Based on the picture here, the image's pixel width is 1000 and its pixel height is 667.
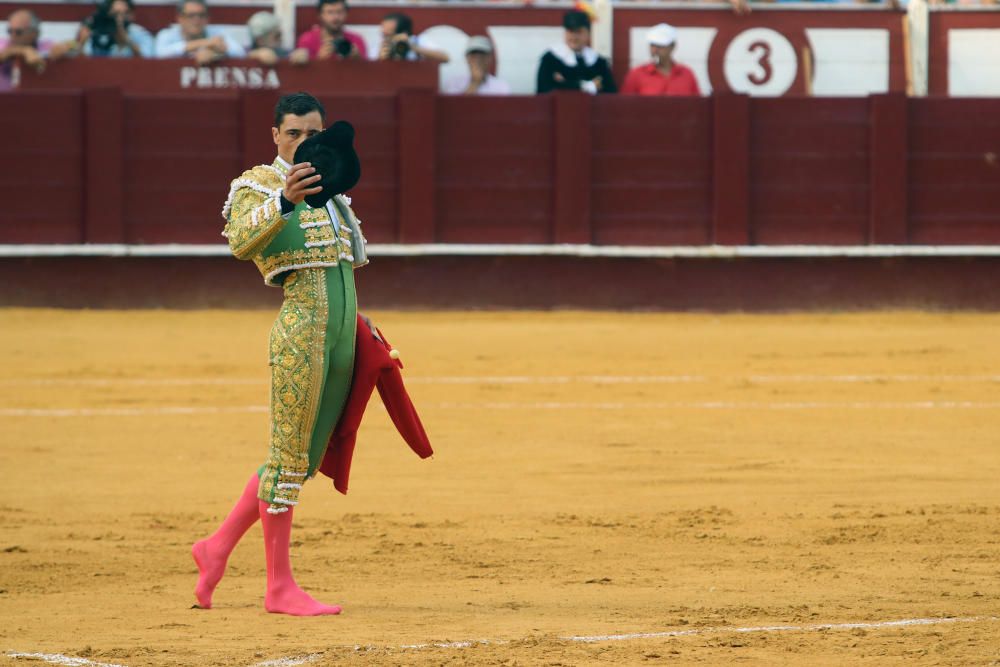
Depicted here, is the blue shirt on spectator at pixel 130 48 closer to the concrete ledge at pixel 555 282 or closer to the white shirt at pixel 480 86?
the concrete ledge at pixel 555 282

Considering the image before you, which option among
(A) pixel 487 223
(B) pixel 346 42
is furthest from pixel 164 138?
(A) pixel 487 223

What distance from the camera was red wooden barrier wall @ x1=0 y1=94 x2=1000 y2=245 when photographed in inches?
454

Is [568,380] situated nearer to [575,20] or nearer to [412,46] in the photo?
Answer: [575,20]

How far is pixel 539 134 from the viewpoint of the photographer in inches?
464

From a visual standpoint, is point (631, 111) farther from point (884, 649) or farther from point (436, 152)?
point (884, 649)

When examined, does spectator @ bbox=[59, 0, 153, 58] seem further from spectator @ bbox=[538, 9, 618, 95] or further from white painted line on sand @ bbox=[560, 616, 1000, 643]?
white painted line on sand @ bbox=[560, 616, 1000, 643]

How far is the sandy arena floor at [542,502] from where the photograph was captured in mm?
Result: 3871

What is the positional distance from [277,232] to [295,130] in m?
0.28

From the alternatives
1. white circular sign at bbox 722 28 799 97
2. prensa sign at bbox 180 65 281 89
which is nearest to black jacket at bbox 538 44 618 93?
white circular sign at bbox 722 28 799 97

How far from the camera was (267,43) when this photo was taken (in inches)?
458

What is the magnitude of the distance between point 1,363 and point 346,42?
3386mm

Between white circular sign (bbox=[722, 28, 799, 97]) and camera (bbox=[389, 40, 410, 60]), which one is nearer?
camera (bbox=[389, 40, 410, 60])

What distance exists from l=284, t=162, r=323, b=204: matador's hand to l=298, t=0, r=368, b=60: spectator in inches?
299

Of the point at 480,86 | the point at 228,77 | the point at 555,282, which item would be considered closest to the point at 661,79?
the point at 480,86
